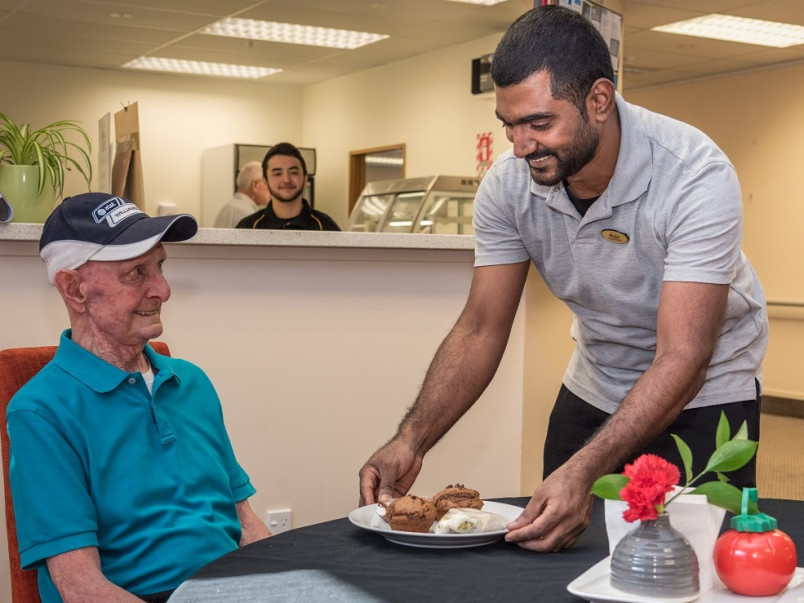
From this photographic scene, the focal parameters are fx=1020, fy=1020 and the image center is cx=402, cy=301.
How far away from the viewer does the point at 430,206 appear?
6.55 meters

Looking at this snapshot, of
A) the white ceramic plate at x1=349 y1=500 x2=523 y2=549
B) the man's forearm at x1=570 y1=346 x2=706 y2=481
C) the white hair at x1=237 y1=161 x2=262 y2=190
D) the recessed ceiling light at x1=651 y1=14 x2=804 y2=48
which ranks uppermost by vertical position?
the recessed ceiling light at x1=651 y1=14 x2=804 y2=48

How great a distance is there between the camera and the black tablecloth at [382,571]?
4.03 ft

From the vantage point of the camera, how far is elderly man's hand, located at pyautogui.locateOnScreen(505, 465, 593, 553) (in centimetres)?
135

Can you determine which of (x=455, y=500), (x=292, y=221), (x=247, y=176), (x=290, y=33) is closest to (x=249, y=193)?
(x=247, y=176)

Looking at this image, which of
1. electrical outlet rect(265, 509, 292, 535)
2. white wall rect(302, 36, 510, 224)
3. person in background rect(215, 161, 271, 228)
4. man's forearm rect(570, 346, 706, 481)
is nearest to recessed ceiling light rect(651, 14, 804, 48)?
white wall rect(302, 36, 510, 224)

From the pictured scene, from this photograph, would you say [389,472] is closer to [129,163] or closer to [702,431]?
[702,431]

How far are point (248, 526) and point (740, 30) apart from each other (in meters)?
6.72

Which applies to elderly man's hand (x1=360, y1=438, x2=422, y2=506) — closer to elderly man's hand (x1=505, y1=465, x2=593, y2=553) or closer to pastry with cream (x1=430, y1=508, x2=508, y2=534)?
pastry with cream (x1=430, y1=508, x2=508, y2=534)

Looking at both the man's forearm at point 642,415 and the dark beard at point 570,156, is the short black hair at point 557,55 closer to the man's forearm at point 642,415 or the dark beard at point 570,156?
the dark beard at point 570,156

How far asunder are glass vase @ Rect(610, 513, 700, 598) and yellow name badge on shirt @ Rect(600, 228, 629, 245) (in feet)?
2.75

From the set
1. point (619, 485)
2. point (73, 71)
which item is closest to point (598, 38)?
point (619, 485)

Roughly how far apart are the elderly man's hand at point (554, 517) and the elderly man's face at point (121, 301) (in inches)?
29.6

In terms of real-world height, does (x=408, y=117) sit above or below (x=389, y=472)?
above

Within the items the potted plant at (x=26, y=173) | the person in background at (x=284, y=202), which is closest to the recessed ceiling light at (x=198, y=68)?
the person in background at (x=284, y=202)
